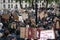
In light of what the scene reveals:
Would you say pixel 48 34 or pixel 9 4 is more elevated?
pixel 9 4

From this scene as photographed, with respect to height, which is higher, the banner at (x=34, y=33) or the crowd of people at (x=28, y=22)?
the crowd of people at (x=28, y=22)

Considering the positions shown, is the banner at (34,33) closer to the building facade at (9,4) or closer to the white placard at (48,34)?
the white placard at (48,34)

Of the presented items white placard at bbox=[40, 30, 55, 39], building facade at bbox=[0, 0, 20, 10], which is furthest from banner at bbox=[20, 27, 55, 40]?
building facade at bbox=[0, 0, 20, 10]

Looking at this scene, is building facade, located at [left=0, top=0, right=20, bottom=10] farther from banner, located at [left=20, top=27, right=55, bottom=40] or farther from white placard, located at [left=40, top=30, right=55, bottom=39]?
white placard, located at [left=40, top=30, right=55, bottom=39]

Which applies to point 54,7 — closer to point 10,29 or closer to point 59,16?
point 59,16

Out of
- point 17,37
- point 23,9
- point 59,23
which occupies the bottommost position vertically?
point 17,37

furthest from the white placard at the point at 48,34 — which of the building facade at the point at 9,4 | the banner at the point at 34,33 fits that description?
the building facade at the point at 9,4

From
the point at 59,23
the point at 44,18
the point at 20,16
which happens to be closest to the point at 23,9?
the point at 20,16

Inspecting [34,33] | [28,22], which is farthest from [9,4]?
[34,33]

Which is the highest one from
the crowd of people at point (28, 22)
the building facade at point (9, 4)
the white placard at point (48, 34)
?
the building facade at point (9, 4)

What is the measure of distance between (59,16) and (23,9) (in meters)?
0.31

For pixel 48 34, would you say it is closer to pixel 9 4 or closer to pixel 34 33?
pixel 34 33

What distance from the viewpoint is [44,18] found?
1.95 m

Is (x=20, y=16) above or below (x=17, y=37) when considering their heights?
above
